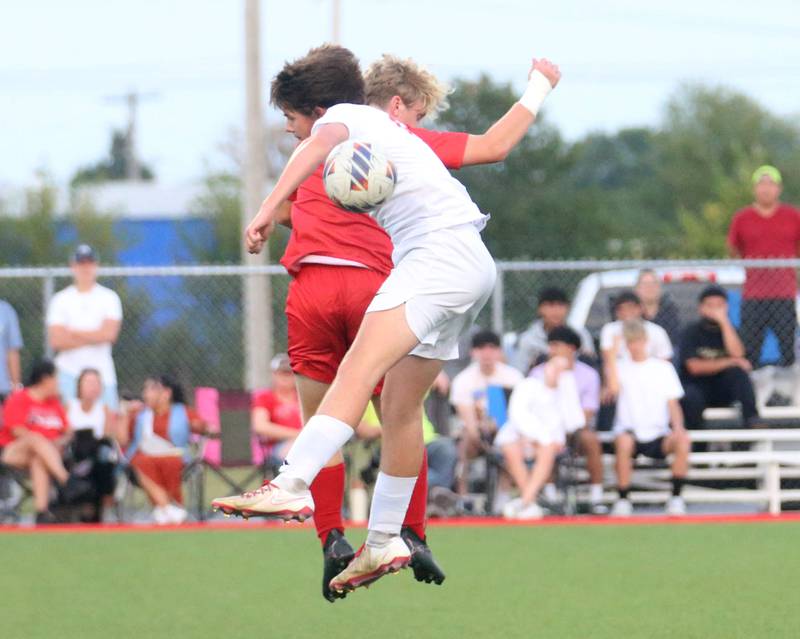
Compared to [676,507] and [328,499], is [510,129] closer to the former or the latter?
[328,499]

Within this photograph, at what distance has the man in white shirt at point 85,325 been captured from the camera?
39.6 feet

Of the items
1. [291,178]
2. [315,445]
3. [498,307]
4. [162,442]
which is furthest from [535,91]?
[498,307]

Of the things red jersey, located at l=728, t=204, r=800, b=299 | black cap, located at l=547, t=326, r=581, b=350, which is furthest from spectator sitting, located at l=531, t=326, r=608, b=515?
red jersey, located at l=728, t=204, r=800, b=299

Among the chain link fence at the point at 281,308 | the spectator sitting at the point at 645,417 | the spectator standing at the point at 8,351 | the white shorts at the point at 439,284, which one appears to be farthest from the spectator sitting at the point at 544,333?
the white shorts at the point at 439,284

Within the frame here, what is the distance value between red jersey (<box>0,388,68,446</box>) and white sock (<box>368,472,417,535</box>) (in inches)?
254

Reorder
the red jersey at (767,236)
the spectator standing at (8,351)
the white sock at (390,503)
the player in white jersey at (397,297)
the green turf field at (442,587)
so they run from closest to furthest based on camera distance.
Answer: the player in white jersey at (397,297) → the white sock at (390,503) → the green turf field at (442,587) → the spectator standing at (8,351) → the red jersey at (767,236)

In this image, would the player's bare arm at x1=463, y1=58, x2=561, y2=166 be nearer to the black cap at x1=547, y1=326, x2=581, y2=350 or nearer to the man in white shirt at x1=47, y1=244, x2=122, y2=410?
the black cap at x1=547, y1=326, x2=581, y2=350

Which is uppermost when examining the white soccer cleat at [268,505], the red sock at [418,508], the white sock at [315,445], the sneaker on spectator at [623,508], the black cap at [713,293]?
the white sock at [315,445]

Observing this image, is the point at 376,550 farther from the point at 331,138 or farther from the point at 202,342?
the point at 202,342

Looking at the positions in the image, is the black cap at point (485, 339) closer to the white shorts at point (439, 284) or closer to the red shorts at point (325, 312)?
the red shorts at point (325, 312)

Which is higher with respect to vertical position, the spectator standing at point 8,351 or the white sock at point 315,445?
the white sock at point 315,445

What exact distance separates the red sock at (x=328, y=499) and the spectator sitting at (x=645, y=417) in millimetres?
5982

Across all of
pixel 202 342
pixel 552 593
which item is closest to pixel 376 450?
pixel 202 342

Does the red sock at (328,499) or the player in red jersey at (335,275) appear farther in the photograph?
the red sock at (328,499)
